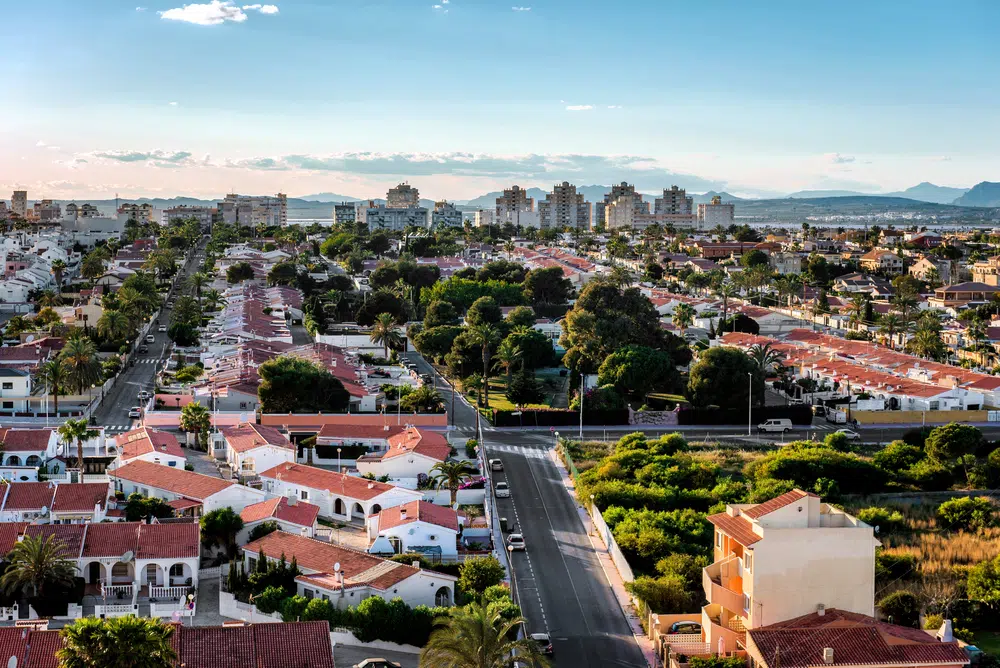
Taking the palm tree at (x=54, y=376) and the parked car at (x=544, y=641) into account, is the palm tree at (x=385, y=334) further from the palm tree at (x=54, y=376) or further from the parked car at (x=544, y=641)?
the parked car at (x=544, y=641)

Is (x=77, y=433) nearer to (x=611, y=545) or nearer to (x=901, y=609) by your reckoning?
(x=611, y=545)

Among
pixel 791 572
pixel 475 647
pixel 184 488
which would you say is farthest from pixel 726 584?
pixel 184 488

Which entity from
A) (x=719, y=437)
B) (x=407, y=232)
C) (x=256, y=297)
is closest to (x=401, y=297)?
(x=256, y=297)

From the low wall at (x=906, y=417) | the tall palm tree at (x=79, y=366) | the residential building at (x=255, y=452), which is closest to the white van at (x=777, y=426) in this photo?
the low wall at (x=906, y=417)

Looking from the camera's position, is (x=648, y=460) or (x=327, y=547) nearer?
(x=327, y=547)

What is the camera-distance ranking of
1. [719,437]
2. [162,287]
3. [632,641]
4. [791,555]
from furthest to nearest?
[162,287] → [719,437] → [632,641] → [791,555]

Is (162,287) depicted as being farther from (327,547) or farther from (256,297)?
(327,547)

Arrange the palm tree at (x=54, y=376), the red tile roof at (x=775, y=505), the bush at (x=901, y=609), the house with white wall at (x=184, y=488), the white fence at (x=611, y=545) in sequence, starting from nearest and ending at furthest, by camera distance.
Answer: the red tile roof at (x=775, y=505), the bush at (x=901, y=609), the white fence at (x=611, y=545), the house with white wall at (x=184, y=488), the palm tree at (x=54, y=376)
